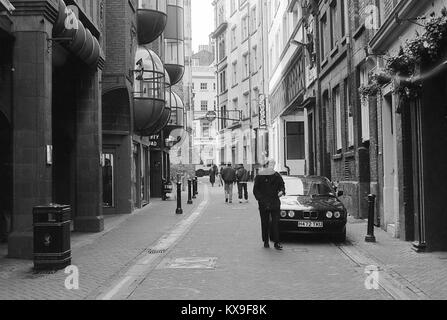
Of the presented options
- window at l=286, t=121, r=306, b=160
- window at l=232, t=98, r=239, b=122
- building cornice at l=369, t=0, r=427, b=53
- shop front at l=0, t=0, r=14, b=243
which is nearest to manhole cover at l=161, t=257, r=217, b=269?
shop front at l=0, t=0, r=14, b=243

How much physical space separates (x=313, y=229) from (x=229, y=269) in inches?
146

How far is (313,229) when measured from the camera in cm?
1297

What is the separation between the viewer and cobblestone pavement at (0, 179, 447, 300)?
7914 mm

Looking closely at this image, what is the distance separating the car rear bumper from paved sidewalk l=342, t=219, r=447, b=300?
43 cm

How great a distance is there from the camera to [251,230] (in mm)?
15672

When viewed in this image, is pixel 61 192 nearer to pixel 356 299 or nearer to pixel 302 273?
pixel 302 273

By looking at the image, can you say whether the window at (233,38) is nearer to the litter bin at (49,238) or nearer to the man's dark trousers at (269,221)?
the man's dark trousers at (269,221)

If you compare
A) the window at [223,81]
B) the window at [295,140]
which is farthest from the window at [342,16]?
the window at [223,81]

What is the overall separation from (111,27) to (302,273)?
1388 centimetres

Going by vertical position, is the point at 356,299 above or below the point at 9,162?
below

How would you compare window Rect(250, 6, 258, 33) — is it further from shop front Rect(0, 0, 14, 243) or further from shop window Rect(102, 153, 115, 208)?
shop front Rect(0, 0, 14, 243)

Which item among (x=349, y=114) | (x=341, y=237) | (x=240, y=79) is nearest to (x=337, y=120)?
(x=349, y=114)
